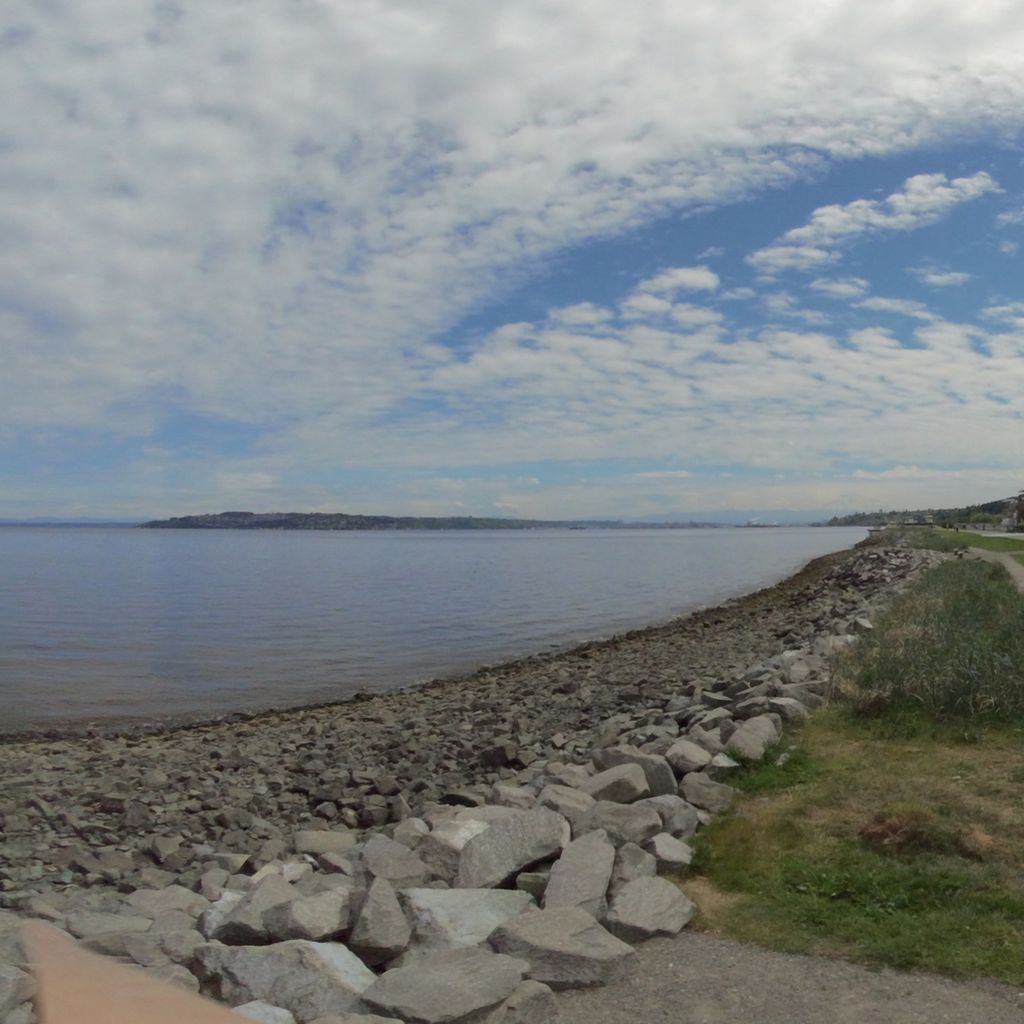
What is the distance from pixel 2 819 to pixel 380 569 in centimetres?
5156

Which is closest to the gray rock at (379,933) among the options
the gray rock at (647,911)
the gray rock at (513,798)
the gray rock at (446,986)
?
the gray rock at (446,986)

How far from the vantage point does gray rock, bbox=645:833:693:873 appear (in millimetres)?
6082

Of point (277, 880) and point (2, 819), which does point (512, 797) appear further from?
point (2, 819)

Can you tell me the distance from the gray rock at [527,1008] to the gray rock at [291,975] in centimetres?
68

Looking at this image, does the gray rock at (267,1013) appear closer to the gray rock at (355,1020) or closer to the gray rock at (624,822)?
the gray rock at (355,1020)

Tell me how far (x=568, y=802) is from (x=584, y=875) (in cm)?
143

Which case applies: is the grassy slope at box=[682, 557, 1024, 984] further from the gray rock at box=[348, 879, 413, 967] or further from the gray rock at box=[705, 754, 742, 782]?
the gray rock at box=[348, 879, 413, 967]

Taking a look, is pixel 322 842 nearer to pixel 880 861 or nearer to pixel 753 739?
pixel 753 739

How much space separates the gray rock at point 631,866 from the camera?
227 inches

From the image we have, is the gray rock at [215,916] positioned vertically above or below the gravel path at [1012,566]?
below

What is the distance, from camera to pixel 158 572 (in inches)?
2197

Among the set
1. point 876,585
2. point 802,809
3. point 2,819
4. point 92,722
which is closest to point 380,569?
point 876,585

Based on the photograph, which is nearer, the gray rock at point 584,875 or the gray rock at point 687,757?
the gray rock at point 584,875

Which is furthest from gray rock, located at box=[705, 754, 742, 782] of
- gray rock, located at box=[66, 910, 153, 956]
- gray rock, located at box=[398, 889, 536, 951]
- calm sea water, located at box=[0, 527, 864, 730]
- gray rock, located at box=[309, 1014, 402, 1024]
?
calm sea water, located at box=[0, 527, 864, 730]
